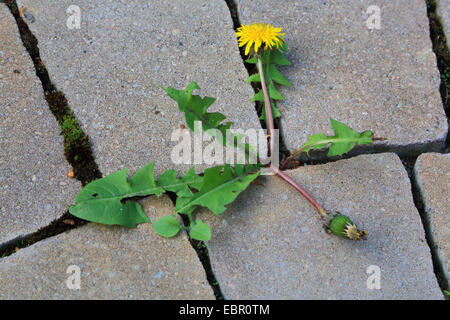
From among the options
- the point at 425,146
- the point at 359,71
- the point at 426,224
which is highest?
the point at 359,71

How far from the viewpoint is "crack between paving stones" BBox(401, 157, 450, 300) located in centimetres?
178

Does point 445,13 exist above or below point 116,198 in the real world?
above

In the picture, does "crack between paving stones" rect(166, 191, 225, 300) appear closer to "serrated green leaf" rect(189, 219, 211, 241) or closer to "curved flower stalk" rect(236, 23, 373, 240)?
"serrated green leaf" rect(189, 219, 211, 241)

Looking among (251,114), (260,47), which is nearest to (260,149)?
(251,114)

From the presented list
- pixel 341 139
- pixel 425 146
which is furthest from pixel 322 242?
pixel 425 146

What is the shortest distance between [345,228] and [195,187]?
61 cm

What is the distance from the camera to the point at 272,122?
193 cm

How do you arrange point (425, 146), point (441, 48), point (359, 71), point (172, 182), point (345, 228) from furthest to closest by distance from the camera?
point (441, 48), point (359, 71), point (425, 146), point (172, 182), point (345, 228)

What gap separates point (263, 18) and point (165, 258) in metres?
1.29

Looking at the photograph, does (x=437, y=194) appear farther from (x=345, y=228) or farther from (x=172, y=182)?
(x=172, y=182)

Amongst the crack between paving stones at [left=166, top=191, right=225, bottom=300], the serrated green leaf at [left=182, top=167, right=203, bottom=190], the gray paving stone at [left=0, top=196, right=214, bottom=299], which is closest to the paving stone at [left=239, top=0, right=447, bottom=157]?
the serrated green leaf at [left=182, top=167, right=203, bottom=190]

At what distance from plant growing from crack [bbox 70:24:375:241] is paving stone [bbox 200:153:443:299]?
9cm

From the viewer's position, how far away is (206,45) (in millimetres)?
2145

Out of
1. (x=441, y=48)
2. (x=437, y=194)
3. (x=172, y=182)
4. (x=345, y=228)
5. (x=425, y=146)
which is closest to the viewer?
(x=345, y=228)
